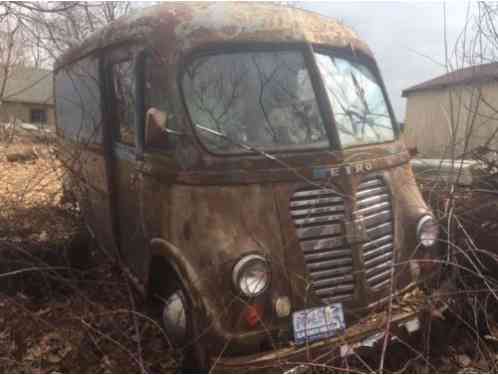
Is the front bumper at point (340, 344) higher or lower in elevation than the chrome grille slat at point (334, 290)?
lower

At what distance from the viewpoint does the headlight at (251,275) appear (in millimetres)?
2346

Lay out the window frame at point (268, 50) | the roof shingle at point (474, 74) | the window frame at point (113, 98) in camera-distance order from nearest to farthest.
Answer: the window frame at point (268, 50), the window frame at point (113, 98), the roof shingle at point (474, 74)

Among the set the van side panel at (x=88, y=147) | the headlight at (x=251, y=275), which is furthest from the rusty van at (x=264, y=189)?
the van side panel at (x=88, y=147)

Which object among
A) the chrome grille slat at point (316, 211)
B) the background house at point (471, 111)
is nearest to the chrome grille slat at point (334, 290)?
the chrome grille slat at point (316, 211)

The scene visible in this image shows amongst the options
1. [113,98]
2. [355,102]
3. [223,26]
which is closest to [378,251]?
[355,102]

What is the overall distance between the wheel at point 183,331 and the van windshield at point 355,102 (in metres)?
1.59

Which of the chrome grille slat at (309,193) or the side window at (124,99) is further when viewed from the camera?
the side window at (124,99)

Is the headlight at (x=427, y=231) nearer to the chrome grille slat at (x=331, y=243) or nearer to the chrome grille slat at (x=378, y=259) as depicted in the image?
the chrome grille slat at (x=378, y=259)

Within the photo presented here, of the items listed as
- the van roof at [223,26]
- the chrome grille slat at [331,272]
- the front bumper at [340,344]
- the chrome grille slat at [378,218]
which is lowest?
the front bumper at [340,344]

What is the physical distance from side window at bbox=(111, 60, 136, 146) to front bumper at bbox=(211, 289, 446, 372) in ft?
6.55

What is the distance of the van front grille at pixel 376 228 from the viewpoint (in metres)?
2.75

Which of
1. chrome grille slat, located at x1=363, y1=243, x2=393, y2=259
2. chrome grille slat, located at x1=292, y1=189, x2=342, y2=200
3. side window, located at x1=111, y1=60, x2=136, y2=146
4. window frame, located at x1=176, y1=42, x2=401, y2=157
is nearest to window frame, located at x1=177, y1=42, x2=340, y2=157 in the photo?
window frame, located at x1=176, y1=42, x2=401, y2=157

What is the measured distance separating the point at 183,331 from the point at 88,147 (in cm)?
261

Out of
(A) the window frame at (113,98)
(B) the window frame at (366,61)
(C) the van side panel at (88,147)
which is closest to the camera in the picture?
(B) the window frame at (366,61)
